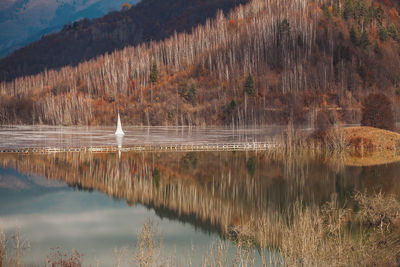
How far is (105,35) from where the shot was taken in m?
178

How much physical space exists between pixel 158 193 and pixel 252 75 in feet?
221

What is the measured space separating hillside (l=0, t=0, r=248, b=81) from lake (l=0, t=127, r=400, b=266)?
12962 centimetres

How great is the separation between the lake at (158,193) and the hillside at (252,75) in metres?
43.8

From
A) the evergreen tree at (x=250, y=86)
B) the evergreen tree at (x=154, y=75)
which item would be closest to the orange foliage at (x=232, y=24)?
the evergreen tree at (x=154, y=75)

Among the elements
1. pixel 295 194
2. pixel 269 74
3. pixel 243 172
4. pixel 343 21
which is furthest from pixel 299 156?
pixel 343 21

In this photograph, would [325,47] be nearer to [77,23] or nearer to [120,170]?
[120,170]

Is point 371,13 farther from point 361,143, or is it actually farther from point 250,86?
point 361,143

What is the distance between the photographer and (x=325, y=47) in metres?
91.9

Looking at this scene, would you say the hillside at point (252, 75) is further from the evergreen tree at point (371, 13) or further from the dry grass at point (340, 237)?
the dry grass at point (340, 237)

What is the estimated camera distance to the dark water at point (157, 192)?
1628cm

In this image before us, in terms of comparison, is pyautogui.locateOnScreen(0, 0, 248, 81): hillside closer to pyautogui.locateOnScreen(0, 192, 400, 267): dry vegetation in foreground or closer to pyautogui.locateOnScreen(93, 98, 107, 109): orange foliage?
pyautogui.locateOnScreen(93, 98, 107, 109): orange foliage

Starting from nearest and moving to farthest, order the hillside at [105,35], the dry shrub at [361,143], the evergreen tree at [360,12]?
the dry shrub at [361,143] → the evergreen tree at [360,12] → the hillside at [105,35]

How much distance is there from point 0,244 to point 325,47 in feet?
293

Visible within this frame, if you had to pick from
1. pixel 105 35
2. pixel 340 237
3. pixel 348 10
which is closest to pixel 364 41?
pixel 348 10
